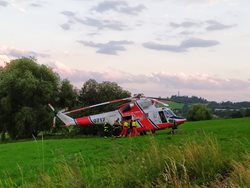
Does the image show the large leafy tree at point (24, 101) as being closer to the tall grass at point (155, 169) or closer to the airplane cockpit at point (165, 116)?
the airplane cockpit at point (165, 116)

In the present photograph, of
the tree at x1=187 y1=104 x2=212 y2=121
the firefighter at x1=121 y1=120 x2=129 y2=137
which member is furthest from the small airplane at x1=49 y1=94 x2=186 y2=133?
the tree at x1=187 y1=104 x2=212 y2=121

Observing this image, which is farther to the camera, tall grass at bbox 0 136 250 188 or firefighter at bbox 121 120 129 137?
firefighter at bbox 121 120 129 137

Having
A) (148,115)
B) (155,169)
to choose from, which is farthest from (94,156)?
(148,115)

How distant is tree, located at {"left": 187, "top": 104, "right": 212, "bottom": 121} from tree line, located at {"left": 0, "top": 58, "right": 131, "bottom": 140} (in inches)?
1191

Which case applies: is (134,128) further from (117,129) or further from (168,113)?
(168,113)

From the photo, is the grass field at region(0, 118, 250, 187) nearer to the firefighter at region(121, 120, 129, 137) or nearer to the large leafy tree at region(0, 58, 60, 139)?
the firefighter at region(121, 120, 129, 137)

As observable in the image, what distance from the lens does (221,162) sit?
9547 mm

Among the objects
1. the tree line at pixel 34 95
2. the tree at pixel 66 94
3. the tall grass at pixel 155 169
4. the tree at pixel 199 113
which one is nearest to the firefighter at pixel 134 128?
the tree line at pixel 34 95

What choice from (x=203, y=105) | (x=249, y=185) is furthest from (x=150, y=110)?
(x=203, y=105)

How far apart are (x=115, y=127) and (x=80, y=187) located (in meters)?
21.1

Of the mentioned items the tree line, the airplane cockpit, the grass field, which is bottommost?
the grass field

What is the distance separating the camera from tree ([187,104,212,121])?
79.2m

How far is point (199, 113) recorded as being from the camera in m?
79.8

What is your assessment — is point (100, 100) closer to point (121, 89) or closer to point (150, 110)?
point (121, 89)
